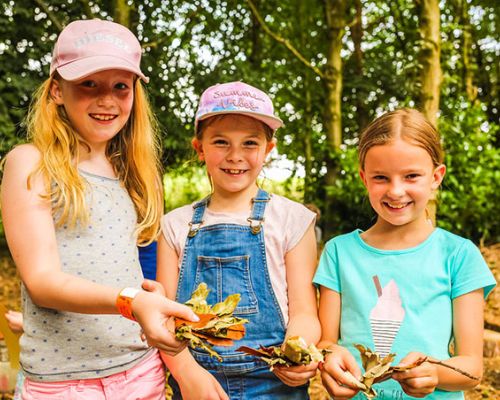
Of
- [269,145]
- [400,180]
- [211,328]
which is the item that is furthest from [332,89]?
[211,328]

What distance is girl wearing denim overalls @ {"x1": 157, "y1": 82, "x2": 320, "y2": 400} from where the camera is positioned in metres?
2.17

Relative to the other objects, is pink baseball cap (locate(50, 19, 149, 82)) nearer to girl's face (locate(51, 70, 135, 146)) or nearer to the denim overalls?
girl's face (locate(51, 70, 135, 146))

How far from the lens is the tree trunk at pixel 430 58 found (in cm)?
528

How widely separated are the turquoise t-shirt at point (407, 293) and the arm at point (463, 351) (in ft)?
0.10

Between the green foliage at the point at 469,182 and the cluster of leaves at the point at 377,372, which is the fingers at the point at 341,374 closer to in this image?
the cluster of leaves at the point at 377,372

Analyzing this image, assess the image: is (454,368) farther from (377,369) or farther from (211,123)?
(211,123)

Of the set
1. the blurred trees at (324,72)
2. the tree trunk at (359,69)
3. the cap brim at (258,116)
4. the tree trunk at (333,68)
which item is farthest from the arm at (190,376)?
the tree trunk at (359,69)

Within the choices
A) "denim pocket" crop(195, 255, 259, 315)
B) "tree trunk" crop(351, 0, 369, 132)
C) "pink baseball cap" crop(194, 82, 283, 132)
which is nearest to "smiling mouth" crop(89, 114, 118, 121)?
"pink baseball cap" crop(194, 82, 283, 132)

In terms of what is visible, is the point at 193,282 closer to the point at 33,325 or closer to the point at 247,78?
the point at 33,325

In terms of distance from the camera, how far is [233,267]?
223 cm

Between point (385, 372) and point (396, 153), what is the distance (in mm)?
Result: 754

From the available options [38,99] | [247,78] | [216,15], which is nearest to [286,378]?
[38,99]

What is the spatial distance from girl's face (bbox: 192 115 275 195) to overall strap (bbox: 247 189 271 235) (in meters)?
0.07

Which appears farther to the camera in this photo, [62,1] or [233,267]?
[62,1]
